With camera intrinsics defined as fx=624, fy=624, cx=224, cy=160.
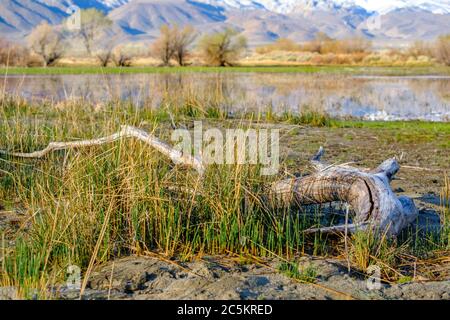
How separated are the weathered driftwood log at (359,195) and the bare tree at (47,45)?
148ft

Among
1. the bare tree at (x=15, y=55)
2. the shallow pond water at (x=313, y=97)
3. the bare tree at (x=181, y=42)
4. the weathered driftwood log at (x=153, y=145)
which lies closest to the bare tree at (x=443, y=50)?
the shallow pond water at (x=313, y=97)

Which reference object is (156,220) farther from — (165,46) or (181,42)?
(165,46)

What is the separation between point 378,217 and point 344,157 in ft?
15.1

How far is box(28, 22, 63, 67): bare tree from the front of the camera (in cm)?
4847

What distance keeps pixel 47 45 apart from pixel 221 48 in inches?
547

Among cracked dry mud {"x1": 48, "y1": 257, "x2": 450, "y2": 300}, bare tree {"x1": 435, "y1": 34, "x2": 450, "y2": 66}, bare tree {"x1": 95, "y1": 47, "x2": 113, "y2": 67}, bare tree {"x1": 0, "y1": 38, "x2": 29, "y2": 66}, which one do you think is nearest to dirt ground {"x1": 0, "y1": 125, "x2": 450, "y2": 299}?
cracked dry mud {"x1": 48, "y1": 257, "x2": 450, "y2": 300}

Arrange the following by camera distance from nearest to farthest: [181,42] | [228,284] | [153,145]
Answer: [228,284]
[153,145]
[181,42]

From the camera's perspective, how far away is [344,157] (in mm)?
9742

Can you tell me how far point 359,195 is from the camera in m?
5.53

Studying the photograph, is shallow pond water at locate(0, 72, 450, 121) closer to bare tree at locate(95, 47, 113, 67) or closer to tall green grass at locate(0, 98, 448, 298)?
tall green grass at locate(0, 98, 448, 298)

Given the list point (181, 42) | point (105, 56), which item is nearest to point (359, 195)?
point (105, 56)

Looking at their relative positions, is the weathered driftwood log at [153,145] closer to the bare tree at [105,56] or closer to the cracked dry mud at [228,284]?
the cracked dry mud at [228,284]
